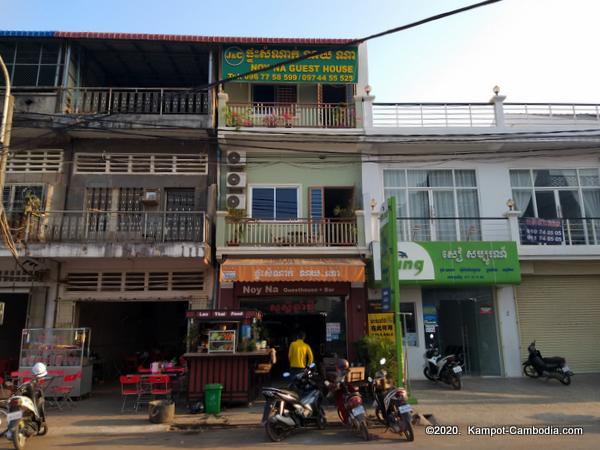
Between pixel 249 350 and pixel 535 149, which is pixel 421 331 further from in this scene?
pixel 535 149

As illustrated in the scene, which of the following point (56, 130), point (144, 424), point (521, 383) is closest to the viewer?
point (144, 424)

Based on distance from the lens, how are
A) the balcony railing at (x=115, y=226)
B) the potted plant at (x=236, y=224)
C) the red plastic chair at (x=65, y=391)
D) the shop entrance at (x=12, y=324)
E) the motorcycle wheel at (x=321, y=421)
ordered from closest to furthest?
the motorcycle wheel at (x=321, y=421) → the red plastic chair at (x=65, y=391) → the balcony railing at (x=115, y=226) → the potted plant at (x=236, y=224) → the shop entrance at (x=12, y=324)

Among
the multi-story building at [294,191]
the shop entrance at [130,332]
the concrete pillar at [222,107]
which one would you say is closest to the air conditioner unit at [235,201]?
the multi-story building at [294,191]

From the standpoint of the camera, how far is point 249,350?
10289mm

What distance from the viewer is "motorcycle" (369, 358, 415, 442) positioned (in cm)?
722

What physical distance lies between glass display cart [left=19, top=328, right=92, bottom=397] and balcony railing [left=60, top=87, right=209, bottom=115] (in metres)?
6.44

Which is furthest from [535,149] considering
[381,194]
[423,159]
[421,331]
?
[421,331]

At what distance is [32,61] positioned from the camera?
14273mm

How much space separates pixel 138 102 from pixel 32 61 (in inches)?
140

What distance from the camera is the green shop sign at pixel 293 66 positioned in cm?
1435

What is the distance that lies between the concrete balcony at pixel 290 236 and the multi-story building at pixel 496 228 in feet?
4.40

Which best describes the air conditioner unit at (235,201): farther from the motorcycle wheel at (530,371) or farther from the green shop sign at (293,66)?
the motorcycle wheel at (530,371)

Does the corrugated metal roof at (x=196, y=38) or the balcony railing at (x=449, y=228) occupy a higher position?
the corrugated metal roof at (x=196, y=38)

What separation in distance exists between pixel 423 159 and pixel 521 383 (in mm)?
6965
